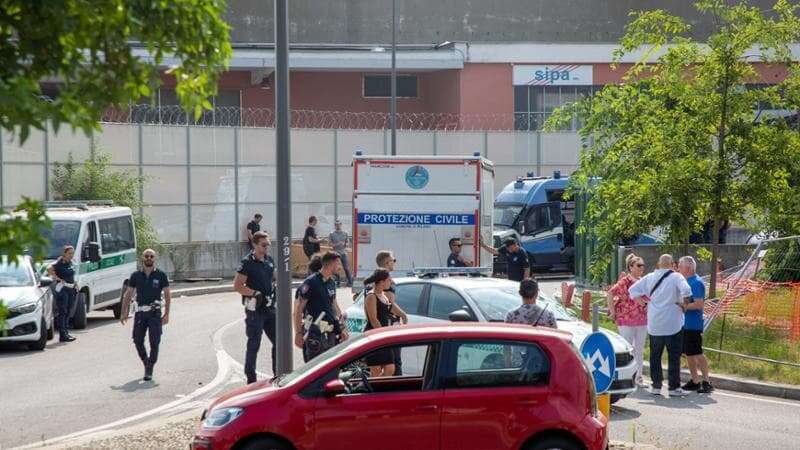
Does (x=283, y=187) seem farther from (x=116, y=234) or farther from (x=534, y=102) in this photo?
(x=534, y=102)

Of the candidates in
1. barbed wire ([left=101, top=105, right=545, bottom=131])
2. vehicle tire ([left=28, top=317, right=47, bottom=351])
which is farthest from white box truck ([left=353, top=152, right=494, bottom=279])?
barbed wire ([left=101, top=105, right=545, bottom=131])

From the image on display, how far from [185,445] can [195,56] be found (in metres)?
5.97

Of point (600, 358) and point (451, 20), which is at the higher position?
point (451, 20)

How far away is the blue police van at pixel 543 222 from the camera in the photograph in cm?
3566

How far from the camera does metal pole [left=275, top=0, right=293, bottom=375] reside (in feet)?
41.4

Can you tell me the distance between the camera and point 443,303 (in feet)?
46.9

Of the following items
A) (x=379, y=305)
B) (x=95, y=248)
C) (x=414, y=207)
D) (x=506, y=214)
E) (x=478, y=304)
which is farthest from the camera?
(x=506, y=214)

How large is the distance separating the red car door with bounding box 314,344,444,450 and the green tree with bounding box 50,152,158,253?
23505 millimetres

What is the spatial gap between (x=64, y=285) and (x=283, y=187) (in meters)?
10.1

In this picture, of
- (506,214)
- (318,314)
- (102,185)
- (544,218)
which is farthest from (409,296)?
(506,214)

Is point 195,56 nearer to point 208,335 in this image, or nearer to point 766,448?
point 766,448

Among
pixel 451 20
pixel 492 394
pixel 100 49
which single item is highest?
pixel 451 20

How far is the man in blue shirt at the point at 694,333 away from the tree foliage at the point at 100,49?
10.8 metres

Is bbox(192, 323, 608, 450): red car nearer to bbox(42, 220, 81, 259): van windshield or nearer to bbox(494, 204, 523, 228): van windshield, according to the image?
bbox(42, 220, 81, 259): van windshield
